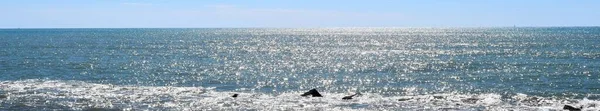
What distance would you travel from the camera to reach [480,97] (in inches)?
1614

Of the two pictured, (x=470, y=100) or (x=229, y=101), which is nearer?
(x=470, y=100)

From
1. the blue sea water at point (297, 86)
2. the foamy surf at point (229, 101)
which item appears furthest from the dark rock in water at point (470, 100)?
the blue sea water at point (297, 86)

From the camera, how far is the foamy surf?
35.9 metres

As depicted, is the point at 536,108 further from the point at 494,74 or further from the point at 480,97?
the point at 494,74

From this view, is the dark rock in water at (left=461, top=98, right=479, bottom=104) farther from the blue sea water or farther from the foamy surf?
the blue sea water

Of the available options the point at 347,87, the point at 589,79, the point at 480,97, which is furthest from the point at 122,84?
the point at 589,79

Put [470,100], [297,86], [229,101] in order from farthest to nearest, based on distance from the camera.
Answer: [297,86] < [229,101] < [470,100]

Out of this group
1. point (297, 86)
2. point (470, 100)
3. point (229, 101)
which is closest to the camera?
point (470, 100)

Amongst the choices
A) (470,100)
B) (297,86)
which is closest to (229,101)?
(297,86)

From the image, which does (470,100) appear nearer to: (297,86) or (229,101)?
(229,101)

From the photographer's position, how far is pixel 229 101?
39156mm

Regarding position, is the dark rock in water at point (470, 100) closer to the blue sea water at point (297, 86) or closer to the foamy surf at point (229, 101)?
the foamy surf at point (229, 101)

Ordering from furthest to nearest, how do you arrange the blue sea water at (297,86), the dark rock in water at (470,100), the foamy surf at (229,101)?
1. the dark rock in water at (470,100)
2. the blue sea water at (297,86)
3. the foamy surf at (229,101)

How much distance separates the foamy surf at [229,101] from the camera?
118ft
